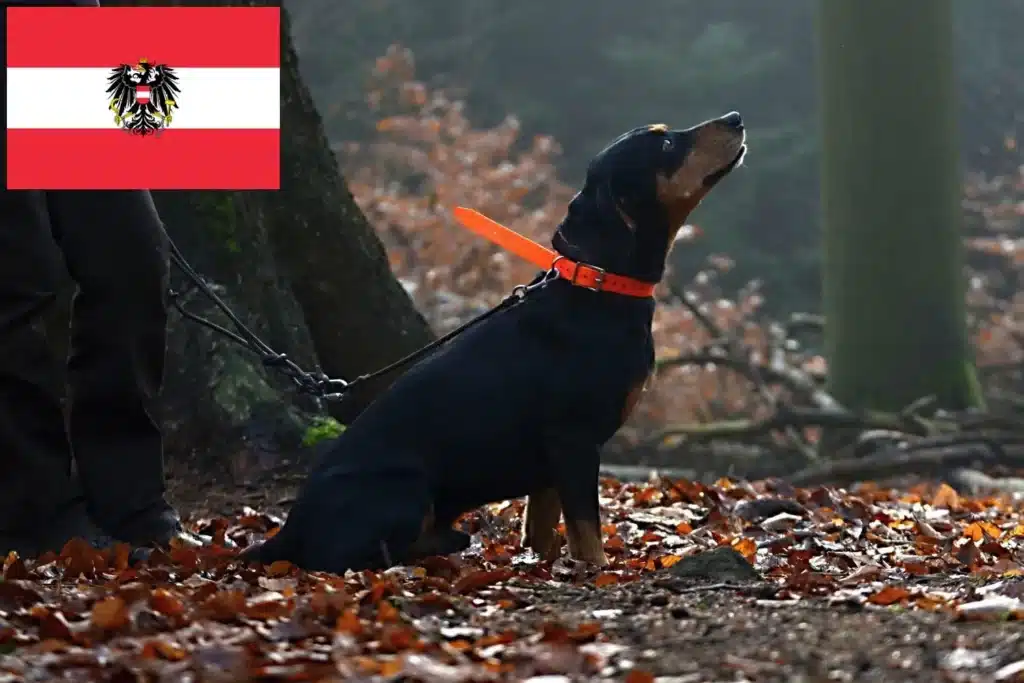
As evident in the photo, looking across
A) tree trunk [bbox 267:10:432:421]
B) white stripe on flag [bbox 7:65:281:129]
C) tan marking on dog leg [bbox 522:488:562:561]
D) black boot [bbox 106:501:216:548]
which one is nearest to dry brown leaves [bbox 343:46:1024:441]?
tree trunk [bbox 267:10:432:421]

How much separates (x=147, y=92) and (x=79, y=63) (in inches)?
16.8

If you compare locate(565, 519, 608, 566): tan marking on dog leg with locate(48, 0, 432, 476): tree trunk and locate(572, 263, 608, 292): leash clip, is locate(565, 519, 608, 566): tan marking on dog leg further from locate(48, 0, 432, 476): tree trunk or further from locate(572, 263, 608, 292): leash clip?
locate(48, 0, 432, 476): tree trunk

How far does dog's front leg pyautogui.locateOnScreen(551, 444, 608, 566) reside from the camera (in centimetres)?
495

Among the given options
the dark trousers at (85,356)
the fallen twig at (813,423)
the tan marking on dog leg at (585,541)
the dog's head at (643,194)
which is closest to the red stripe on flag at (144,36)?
the dark trousers at (85,356)

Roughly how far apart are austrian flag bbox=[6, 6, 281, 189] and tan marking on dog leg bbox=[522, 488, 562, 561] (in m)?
1.84

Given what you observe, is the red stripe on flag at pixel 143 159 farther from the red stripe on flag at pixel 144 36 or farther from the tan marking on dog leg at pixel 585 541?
the tan marking on dog leg at pixel 585 541

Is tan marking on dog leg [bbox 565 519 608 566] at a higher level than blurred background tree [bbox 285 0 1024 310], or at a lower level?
lower

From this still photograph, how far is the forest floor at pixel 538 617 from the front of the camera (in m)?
3.33

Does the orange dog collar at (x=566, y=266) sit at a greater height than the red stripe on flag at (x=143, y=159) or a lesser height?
lesser

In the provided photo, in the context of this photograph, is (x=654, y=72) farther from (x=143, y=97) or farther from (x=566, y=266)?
(x=566, y=266)

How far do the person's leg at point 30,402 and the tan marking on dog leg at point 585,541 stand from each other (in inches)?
68.1

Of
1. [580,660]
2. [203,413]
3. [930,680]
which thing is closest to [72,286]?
[203,413]

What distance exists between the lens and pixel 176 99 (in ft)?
19.8

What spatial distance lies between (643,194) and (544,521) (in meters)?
1.27
